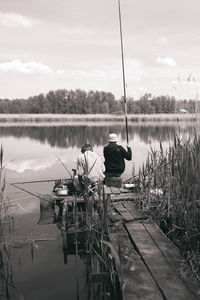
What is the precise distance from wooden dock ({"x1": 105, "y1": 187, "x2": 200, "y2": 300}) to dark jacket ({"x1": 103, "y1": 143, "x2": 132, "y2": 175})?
1672mm

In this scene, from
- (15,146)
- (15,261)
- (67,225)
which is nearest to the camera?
(15,261)

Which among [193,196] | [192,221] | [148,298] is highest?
[193,196]

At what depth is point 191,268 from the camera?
12.5ft

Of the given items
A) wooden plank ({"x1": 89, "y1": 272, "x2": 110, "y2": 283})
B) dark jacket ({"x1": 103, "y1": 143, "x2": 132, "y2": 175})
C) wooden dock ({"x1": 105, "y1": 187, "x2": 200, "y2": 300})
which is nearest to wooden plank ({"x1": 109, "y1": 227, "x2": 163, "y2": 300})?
wooden dock ({"x1": 105, "y1": 187, "x2": 200, "y2": 300})

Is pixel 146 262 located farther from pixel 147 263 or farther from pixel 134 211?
pixel 134 211

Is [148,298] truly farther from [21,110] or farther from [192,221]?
[21,110]

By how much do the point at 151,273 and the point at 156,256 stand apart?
1.49ft

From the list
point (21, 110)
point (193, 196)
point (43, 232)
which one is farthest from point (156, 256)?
point (21, 110)

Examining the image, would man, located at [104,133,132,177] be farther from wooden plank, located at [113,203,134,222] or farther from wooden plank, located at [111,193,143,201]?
wooden plank, located at [113,203,134,222]

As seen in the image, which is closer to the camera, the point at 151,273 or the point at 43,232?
the point at 151,273

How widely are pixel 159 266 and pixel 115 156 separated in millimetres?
3633

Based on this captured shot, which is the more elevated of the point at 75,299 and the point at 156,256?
the point at 156,256

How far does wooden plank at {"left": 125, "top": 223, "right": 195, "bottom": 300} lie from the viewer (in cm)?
335

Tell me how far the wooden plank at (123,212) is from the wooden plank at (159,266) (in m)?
0.34
